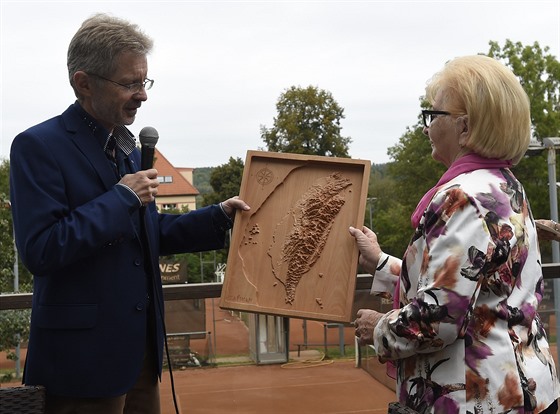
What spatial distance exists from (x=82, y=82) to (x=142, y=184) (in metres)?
0.38

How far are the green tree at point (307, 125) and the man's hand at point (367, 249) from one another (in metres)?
33.8

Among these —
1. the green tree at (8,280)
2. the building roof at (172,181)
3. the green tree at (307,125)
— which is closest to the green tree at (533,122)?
the green tree at (307,125)

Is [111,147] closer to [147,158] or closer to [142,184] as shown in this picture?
[147,158]

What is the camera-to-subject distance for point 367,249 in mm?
2771

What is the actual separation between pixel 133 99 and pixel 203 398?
2.06 meters

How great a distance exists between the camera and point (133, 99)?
8.14 ft

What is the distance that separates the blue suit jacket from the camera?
2.24 metres

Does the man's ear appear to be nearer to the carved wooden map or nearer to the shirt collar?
the shirt collar

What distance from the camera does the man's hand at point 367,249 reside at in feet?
9.04

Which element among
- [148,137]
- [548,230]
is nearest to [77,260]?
[148,137]

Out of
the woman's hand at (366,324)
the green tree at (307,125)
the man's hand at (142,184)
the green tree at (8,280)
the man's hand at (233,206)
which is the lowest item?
the green tree at (8,280)

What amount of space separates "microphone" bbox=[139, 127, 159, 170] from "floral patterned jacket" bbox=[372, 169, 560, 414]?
94cm

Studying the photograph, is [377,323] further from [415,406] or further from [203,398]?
[203,398]

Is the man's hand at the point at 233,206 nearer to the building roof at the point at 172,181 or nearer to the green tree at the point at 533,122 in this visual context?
the green tree at the point at 533,122
